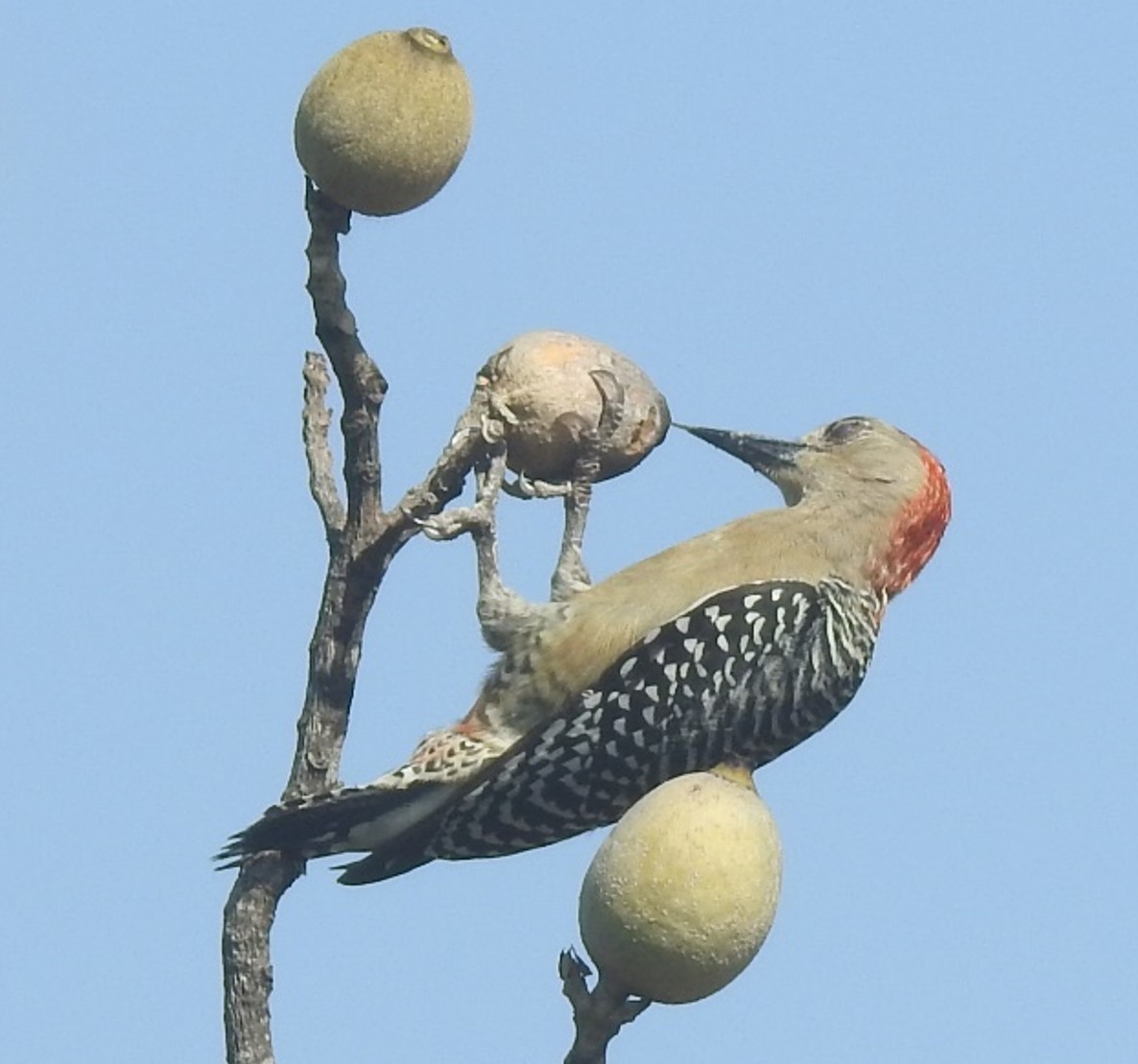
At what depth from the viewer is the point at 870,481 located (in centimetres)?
859

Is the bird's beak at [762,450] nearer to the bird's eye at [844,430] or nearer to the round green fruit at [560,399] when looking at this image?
the bird's eye at [844,430]

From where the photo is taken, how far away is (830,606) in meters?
7.85

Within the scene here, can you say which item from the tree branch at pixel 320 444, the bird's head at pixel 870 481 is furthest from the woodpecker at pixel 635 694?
the tree branch at pixel 320 444

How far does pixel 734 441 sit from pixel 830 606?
3.34 ft

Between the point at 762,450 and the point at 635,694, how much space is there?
173 cm

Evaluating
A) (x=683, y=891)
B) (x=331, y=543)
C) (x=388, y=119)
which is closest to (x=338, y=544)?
(x=331, y=543)

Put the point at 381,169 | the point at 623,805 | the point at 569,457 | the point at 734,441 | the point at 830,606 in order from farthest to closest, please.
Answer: the point at 734,441 → the point at 830,606 → the point at 623,805 → the point at 569,457 → the point at 381,169

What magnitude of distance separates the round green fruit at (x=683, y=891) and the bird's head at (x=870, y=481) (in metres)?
3.58

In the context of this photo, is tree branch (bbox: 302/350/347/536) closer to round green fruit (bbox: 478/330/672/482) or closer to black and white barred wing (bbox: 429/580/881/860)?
round green fruit (bbox: 478/330/672/482)

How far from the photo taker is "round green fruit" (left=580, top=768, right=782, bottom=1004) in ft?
15.6

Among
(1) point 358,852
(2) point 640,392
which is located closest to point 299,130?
(2) point 640,392

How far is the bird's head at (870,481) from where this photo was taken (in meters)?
8.44

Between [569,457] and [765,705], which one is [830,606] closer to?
[765,705]

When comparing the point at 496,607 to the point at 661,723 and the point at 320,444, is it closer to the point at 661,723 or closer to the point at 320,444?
the point at 661,723
